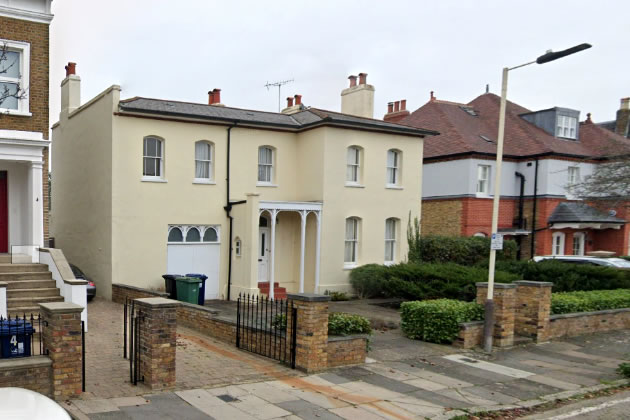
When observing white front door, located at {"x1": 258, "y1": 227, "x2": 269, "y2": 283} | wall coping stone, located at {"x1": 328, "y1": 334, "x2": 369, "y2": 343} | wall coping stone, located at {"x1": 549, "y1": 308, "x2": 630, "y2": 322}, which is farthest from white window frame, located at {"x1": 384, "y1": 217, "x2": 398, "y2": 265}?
wall coping stone, located at {"x1": 328, "y1": 334, "x2": 369, "y2": 343}

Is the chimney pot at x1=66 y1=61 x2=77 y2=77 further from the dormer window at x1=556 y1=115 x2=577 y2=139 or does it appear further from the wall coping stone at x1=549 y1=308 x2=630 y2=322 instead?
the dormer window at x1=556 y1=115 x2=577 y2=139

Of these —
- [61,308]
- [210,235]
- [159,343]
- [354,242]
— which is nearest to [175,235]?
[210,235]

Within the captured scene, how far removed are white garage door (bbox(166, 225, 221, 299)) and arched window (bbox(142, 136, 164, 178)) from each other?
80.4 inches

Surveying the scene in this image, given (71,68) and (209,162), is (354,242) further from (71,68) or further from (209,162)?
(71,68)

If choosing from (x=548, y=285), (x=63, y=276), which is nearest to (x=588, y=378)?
(x=548, y=285)

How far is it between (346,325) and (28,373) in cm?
573

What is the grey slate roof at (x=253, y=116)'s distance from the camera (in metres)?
18.5

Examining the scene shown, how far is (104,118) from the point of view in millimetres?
18203

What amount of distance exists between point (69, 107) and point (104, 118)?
414 centimetres

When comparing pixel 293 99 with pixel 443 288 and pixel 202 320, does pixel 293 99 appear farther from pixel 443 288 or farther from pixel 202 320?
pixel 202 320

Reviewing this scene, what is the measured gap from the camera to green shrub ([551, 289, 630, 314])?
14977 mm

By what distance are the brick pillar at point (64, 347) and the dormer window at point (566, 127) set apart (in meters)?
28.5

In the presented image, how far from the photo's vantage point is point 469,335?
41.4 ft

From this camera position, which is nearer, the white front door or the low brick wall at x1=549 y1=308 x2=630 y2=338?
the low brick wall at x1=549 y1=308 x2=630 y2=338
